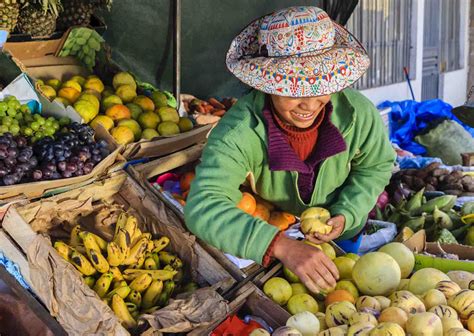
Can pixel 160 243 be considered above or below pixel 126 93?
below

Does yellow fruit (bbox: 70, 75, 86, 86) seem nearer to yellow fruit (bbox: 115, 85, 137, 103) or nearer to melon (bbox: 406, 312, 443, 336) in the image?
yellow fruit (bbox: 115, 85, 137, 103)

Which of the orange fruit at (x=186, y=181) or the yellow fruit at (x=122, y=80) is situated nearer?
the orange fruit at (x=186, y=181)

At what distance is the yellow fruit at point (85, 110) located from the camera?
3646 mm

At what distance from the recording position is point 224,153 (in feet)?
7.61

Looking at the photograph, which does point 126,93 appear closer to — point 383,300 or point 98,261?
point 98,261

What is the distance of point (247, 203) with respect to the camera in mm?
2639

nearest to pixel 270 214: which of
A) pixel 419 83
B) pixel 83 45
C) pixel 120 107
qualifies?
pixel 120 107

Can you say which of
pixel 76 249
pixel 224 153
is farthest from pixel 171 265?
pixel 224 153

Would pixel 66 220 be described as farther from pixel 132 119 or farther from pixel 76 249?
pixel 132 119

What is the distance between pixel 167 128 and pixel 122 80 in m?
0.54

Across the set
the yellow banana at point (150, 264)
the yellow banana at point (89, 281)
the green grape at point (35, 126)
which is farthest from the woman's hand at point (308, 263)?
the green grape at point (35, 126)

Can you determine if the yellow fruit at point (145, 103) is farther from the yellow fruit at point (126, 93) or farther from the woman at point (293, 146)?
the woman at point (293, 146)

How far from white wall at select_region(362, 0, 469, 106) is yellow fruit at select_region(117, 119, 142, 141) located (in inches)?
171

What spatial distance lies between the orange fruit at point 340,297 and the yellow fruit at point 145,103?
2.08m
